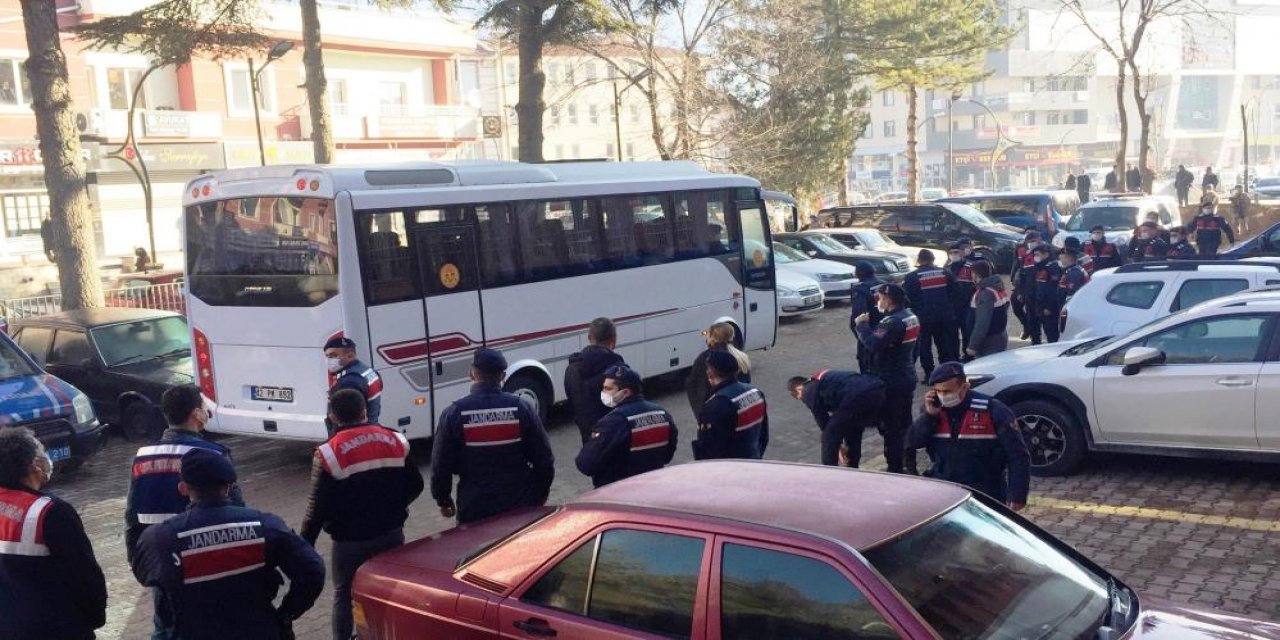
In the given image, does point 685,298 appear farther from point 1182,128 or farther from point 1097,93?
point 1182,128

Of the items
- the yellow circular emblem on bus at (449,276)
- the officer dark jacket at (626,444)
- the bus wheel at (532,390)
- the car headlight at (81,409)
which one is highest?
the yellow circular emblem on bus at (449,276)

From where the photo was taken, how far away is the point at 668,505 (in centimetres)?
421

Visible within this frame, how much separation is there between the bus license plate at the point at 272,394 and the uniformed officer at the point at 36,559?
594 centimetres

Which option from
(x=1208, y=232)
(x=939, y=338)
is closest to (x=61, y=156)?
(x=939, y=338)

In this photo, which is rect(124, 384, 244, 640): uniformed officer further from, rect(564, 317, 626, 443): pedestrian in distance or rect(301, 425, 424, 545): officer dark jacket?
rect(564, 317, 626, 443): pedestrian in distance

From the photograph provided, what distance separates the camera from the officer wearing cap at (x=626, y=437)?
6336 millimetres

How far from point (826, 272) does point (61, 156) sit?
13.0m

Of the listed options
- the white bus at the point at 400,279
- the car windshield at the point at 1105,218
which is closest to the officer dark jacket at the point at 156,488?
the white bus at the point at 400,279

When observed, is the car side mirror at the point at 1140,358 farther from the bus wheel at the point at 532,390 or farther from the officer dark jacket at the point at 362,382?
the officer dark jacket at the point at 362,382

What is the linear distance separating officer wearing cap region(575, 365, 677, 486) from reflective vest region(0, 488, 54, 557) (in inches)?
109

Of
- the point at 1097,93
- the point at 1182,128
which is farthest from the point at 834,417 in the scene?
the point at 1182,128

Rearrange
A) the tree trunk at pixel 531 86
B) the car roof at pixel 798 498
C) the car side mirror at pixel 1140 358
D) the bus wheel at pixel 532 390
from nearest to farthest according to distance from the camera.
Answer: the car roof at pixel 798 498 → the car side mirror at pixel 1140 358 → the bus wheel at pixel 532 390 → the tree trunk at pixel 531 86

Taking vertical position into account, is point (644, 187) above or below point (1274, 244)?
above

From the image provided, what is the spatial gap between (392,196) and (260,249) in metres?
1.35
